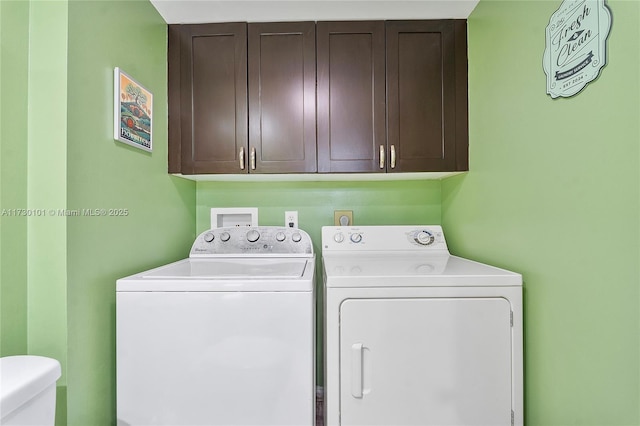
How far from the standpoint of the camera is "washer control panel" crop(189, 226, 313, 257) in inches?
67.9

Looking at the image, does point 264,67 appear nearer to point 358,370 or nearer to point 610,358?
point 358,370

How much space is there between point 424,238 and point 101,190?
1616 mm

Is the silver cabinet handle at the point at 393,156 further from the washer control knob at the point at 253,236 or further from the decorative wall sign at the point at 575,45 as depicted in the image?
the washer control knob at the point at 253,236

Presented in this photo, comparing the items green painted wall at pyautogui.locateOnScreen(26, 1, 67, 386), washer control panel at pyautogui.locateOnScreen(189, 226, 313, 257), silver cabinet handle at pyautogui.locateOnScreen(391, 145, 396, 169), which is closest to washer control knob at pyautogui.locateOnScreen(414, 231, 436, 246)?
silver cabinet handle at pyautogui.locateOnScreen(391, 145, 396, 169)

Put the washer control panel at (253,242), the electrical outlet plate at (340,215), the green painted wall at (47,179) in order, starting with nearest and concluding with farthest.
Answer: the green painted wall at (47,179)
the washer control panel at (253,242)
the electrical outlet plate at (340,215)

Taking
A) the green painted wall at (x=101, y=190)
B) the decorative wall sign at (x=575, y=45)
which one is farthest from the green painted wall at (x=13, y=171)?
the decorative wall sign at (x=575, y=45)

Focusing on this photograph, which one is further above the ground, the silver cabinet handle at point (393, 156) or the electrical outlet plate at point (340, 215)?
the silver cabinet handle at point (393, 156)

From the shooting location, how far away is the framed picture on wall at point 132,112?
1.19 metres

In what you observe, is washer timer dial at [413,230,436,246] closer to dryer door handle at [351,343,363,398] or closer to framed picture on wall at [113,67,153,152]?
dryer door handle at [351,343,363,398]

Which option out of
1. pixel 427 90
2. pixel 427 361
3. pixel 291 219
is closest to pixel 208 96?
pixel 291 219

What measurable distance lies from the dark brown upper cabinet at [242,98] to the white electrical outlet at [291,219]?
42cm

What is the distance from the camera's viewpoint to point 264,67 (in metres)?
1.61

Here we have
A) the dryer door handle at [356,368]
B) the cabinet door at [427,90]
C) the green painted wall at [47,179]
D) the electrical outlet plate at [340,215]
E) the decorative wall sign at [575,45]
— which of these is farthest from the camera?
the electrical outlet plate at [340,215]

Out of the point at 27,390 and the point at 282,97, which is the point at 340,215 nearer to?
the point at 282,97
